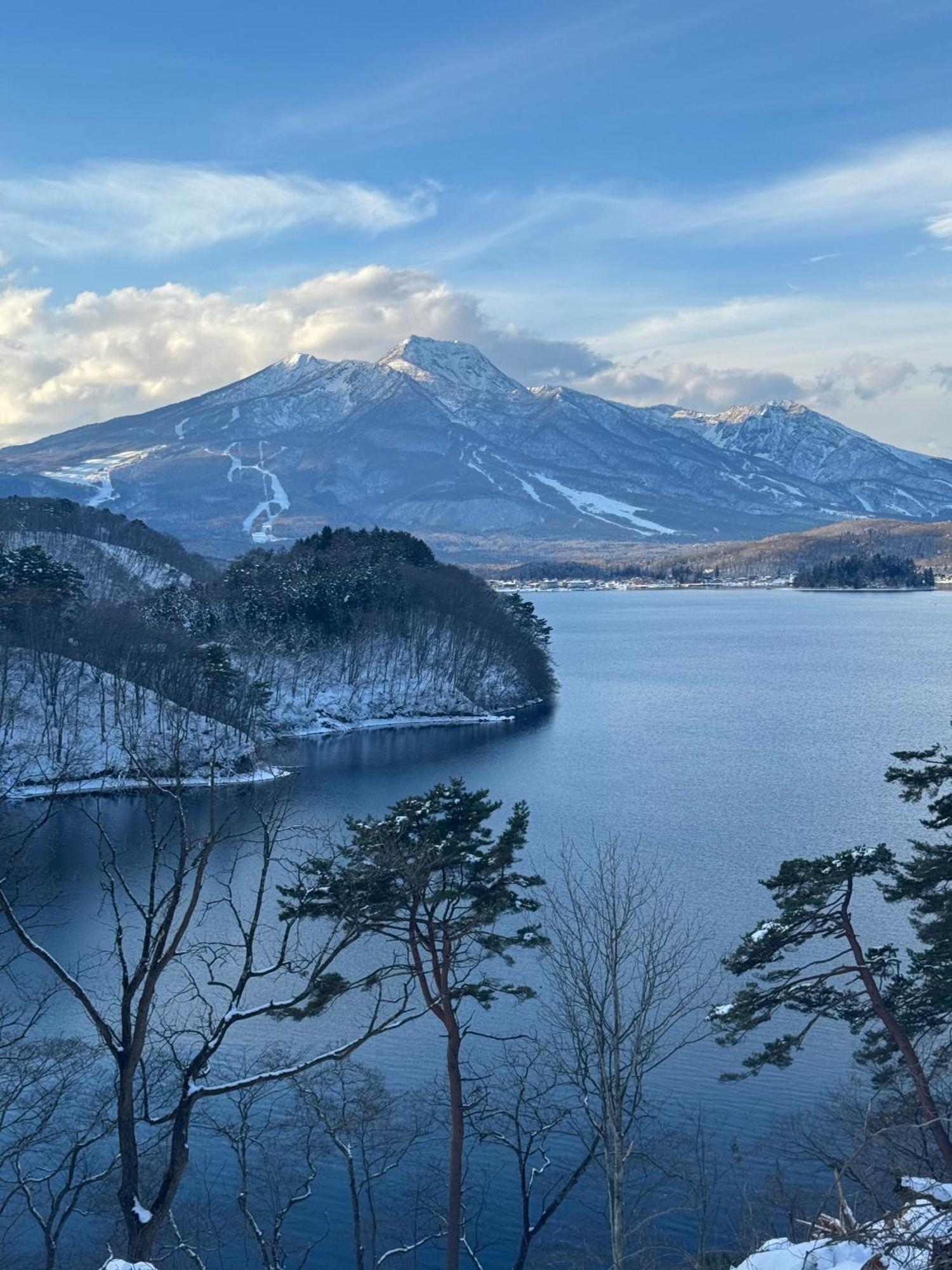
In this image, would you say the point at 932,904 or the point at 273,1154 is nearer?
the point at 932,904

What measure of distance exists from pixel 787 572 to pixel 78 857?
18492 cm

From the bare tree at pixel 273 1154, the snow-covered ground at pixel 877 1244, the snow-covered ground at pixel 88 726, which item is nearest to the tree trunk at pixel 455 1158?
the bare tree at pixel 273 1154

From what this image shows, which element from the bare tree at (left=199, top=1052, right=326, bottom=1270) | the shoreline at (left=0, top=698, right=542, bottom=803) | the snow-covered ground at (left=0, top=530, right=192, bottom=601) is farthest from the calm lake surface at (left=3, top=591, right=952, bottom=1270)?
the snow-covered ground at (left=0, top=530, right=192, bottom=601)

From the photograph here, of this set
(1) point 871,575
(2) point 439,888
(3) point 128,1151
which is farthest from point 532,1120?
(1) point 871,575

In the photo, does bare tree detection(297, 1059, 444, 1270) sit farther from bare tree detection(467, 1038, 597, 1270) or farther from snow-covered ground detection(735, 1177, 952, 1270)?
snow-covered ground detection(735, 1177, 952, 1270)

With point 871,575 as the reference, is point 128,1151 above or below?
below

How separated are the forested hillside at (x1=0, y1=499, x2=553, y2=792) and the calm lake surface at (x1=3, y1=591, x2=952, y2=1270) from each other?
2916 mm

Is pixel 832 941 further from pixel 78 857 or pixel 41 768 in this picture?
pixel 41 768

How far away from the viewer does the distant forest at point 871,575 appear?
6289 inches

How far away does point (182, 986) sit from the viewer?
18203mm

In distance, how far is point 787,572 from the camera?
199 metres

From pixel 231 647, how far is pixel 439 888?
1541 inches

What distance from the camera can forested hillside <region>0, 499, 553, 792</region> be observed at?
37.7 meters

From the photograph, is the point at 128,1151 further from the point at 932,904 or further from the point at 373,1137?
the point at 932,904
